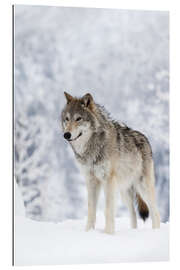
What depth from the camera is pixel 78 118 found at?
465 centimetres

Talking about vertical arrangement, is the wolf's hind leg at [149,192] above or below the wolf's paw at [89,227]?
above

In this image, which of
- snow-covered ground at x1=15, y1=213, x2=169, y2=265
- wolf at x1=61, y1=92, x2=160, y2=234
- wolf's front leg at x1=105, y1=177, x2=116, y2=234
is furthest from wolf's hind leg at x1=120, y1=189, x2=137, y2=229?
wolf's front leg at x1=105, y1=177, x2=116, y2=234

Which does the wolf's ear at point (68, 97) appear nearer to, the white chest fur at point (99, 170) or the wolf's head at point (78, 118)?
the wolf's head at point (78, 118)

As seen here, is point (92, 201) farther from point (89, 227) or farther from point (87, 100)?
point (87, 100)

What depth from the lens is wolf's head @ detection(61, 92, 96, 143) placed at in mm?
4604

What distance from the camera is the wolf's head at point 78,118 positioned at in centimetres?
460

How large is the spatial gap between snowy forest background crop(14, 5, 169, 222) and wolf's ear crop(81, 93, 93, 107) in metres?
0.14

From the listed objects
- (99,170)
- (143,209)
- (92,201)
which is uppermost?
(99,170)

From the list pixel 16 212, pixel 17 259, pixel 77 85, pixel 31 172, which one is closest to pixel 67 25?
pixel 77 85

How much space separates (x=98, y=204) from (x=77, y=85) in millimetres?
1157

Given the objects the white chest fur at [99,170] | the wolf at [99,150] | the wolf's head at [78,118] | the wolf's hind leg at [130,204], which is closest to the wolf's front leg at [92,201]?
the wolf at [99,150]

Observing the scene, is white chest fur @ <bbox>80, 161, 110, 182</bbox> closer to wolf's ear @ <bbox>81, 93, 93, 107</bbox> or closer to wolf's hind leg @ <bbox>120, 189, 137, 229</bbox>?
wolf's hind leg @ <bbox>120, 189, 137, 229</bbox>

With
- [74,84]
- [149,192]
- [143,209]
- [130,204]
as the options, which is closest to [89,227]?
[130,204]

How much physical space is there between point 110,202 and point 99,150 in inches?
19.5
